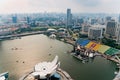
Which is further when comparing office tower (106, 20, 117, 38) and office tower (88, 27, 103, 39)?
office tower (106, 20, 117, 38)

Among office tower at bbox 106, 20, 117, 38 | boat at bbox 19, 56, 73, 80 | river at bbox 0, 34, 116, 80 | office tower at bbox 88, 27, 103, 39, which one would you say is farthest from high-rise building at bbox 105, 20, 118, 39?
boat at bbox 19, 56, 73, 80

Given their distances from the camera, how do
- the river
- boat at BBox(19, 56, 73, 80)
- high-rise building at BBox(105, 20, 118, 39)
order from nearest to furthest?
boat at BBox(19, 56, 73, 80)
the river
high-rise building at BBox(105, 20, 118, 39)

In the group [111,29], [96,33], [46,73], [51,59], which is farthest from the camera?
[111,29]

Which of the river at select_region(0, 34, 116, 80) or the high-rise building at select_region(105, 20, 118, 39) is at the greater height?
the high-rise building at select_region(105, 20, 118, 39)

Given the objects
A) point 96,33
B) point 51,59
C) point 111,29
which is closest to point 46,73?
point 51,59

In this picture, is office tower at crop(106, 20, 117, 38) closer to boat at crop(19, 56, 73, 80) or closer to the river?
the river

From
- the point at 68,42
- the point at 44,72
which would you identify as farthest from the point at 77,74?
the point at 68,42

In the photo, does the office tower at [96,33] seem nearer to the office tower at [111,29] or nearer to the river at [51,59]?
the office tower at [111,29]

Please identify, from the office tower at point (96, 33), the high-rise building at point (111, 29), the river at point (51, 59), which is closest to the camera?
the river at point (51, 59)

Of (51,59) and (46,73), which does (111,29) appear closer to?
(51,59)

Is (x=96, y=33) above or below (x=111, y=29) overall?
below

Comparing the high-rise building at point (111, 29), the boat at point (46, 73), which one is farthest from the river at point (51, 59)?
the high-rise building at point (111, 29)

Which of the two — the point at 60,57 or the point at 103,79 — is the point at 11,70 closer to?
the point at 60,57
